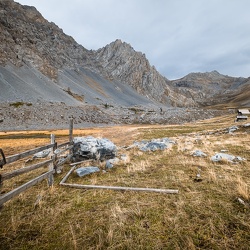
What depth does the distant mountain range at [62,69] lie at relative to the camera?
7606cm

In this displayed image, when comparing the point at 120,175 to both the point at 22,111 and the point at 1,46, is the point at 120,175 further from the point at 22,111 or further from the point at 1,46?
the point at 1,46

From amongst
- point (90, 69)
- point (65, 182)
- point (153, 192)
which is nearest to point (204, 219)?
point (153, 192)

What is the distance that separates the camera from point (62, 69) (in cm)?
11694

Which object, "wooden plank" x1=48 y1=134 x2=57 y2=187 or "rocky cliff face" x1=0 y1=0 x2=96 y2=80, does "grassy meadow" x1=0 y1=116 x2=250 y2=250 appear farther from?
"rocky cliff face" x1=0 y1=0 x2=96 y2=80

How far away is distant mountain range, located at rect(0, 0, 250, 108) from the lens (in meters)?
76.1

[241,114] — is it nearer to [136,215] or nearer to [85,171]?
[85,171]

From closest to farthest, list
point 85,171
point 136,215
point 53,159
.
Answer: point 136,215 < point 53,159 < point 85,171

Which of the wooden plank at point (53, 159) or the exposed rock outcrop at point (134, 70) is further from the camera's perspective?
the exposed rock outcrop at point (134, 70)

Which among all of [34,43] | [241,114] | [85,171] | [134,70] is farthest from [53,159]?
[134,70]

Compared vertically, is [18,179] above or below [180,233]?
below

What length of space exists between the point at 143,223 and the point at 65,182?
469cm

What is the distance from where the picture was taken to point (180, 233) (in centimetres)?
443

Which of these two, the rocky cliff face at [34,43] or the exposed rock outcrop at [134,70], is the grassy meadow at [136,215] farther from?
the exposed rock outcrop at [134,70]

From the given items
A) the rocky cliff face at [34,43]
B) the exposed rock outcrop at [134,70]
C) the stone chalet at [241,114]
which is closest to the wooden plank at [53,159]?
the stone chalet at [241,114]
